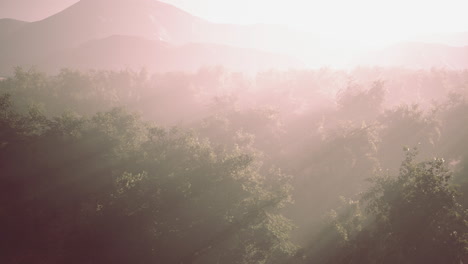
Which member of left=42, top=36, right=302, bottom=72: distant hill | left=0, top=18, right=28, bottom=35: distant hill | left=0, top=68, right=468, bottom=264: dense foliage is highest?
left=0, top=18, right=28, bottom=35: distant hill

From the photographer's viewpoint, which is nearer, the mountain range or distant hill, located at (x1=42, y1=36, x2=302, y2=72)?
distant hill, located at (x1=42, y1=36, x2=302, y2=72)

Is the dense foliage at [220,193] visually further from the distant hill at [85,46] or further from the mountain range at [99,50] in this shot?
the distant hill at [85,46]

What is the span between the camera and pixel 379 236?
1972 centimetres

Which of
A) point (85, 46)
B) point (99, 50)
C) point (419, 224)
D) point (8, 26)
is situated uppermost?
point (8, 26)

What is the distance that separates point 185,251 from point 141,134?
61.0ft

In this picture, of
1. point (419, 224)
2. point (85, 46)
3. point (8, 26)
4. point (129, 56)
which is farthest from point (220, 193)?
Answer: point (8, 26)

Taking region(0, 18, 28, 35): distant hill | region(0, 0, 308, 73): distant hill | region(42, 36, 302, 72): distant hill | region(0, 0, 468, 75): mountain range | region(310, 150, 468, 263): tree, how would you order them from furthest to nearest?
region(0, 18, 28, 35): distant hill, region(0, 0, 308, 73): distant hill, region(0, 0, 468, 75): mountain range, region(42, 36, 302, 72): distant hill, region(310, 150, 468, 263): tree

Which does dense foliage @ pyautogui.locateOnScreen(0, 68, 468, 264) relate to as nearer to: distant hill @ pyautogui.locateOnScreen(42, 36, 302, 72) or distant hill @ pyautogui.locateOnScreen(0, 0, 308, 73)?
distant hill @ pyautogui.locateOnScreen(42, 36, 302, 72)

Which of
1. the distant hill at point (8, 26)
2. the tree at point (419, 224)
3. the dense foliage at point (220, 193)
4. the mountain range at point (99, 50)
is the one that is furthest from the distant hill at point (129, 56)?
the tree at point (419, 224)

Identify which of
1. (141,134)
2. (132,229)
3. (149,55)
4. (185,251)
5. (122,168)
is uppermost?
(149,55)

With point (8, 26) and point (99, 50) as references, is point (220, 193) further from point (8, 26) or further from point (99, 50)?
point (8, 26)

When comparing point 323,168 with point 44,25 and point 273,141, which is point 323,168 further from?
point 44,25

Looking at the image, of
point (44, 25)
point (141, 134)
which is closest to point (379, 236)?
point (141, 134)

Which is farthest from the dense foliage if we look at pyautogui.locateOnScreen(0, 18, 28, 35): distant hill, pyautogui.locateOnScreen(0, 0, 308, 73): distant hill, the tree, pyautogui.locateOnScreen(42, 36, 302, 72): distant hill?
pyautogui.locateOnScreen(0, 18, 28, 35): distant hill
